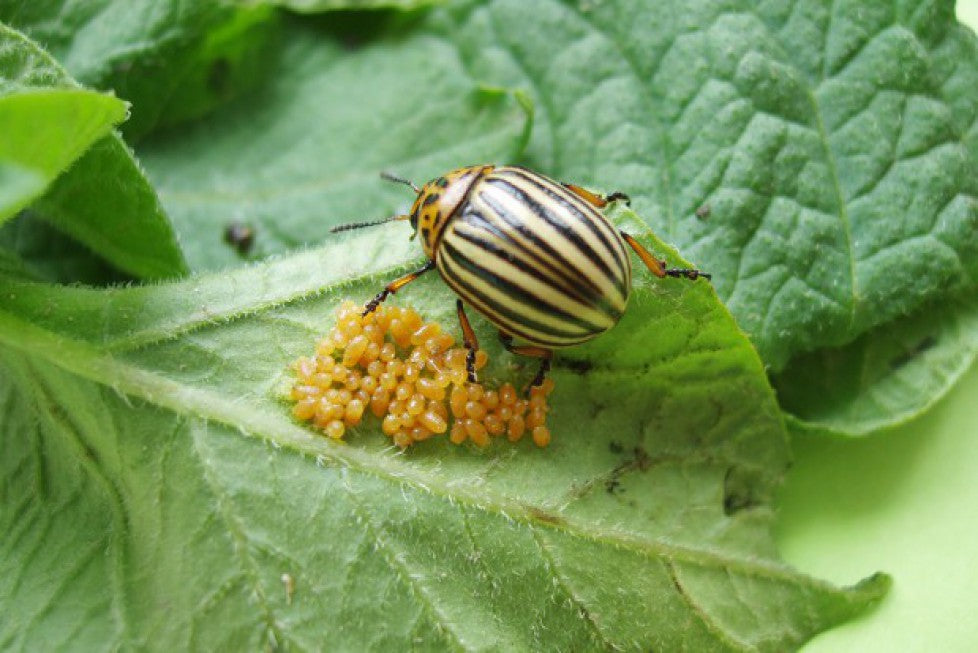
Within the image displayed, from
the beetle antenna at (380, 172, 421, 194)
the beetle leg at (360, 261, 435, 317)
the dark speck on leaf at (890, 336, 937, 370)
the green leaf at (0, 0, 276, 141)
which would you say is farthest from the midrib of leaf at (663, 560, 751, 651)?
the green leaf at (0, 0, 276, 141)

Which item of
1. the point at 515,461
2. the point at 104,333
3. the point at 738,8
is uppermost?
the point at 738,8

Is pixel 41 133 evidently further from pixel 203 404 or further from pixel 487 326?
pixel 487 326

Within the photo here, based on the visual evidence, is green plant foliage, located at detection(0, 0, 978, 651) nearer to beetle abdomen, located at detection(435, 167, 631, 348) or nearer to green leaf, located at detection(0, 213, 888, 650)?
green leaf, located at detection(0, 213, 888, 650)

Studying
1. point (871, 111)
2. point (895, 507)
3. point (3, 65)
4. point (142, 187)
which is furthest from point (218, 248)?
point (895, 507)

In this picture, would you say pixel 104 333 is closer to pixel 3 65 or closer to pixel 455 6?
pixel 3 65

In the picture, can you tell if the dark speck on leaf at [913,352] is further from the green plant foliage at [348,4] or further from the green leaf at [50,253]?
the green leaf at [50,253]
